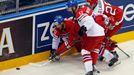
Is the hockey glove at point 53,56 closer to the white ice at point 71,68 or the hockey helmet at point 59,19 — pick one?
the white ice at point 71,68

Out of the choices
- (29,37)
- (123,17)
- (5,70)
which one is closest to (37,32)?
(29,37)

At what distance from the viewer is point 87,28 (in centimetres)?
801

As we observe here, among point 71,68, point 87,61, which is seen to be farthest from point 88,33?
point 71,68

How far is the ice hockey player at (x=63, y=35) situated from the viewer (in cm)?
855

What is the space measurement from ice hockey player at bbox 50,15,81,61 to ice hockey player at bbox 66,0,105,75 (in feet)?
0.98

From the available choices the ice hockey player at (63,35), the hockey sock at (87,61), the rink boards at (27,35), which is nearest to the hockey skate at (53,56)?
the ice hockey player at (63,35)

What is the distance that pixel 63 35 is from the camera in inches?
343

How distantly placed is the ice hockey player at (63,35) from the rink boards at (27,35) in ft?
0.41

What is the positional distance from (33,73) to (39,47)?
495mm

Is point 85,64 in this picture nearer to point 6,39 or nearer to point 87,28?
point 87,28

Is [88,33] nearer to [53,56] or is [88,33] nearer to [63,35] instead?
[63,35]

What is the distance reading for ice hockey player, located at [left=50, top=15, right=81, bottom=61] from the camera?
8.55 meters

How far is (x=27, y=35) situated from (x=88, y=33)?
102cm

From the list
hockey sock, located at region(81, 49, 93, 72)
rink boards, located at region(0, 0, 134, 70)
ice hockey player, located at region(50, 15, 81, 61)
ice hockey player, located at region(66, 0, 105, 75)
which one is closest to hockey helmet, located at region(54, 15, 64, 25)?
ice hockey player, located at region(50, 15, 81, 61)
